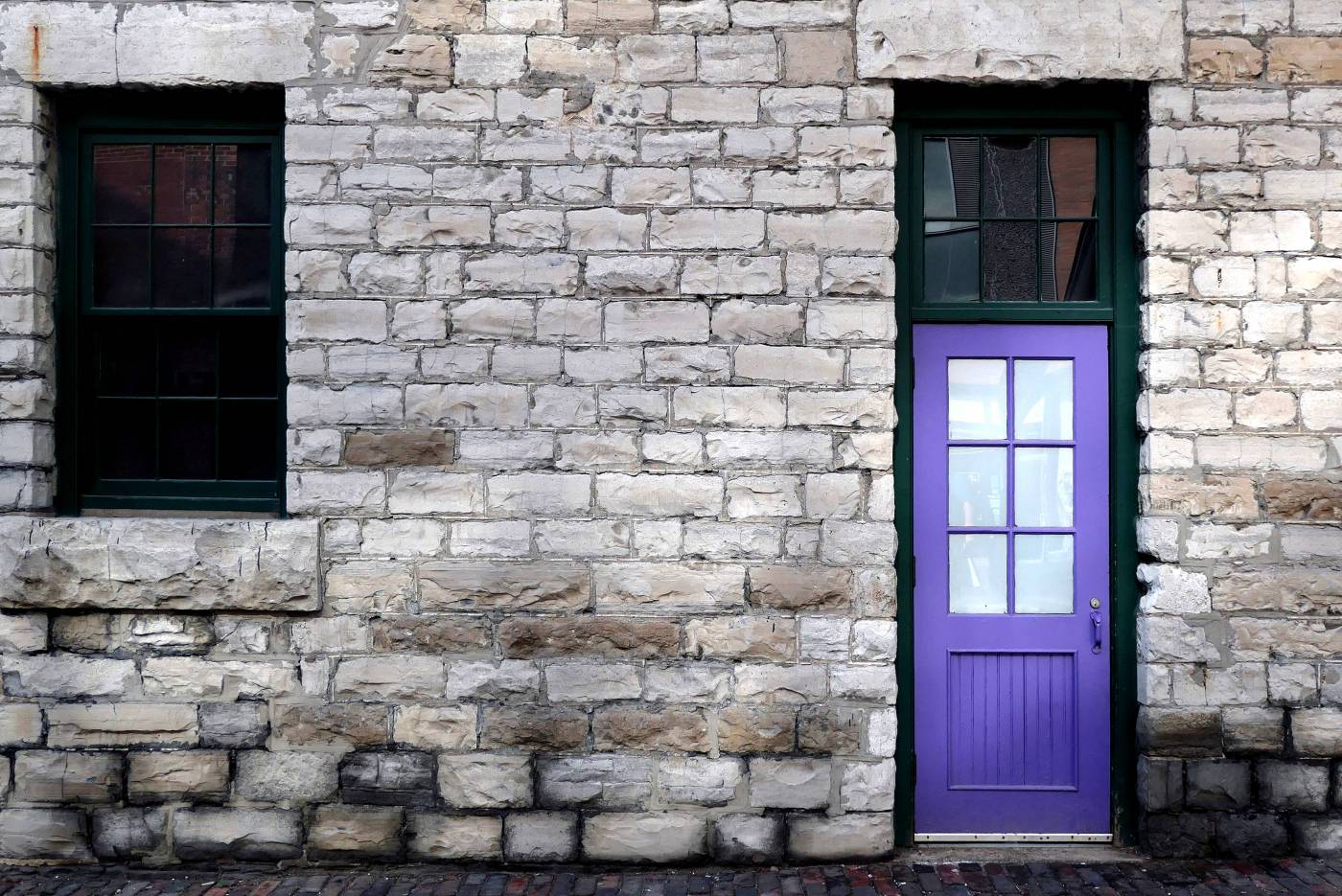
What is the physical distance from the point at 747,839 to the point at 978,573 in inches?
62.2

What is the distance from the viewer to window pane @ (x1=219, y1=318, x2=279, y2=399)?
4465 mm

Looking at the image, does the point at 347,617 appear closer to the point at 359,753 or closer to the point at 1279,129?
the point at 359,753

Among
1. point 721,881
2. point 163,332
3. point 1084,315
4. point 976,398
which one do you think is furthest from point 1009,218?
point 163,332

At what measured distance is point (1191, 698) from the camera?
4207 mm

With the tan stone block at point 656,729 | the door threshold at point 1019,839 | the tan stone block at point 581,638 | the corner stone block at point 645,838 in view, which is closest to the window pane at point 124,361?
the tan stone block at point 581,638

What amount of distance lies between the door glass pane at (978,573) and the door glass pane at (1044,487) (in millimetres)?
179

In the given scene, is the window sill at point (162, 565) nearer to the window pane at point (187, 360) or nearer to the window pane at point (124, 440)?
the window pane at point (124, 440)

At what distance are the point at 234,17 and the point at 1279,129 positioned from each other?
4576 mm

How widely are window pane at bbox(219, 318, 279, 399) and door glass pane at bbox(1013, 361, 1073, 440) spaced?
3.43m

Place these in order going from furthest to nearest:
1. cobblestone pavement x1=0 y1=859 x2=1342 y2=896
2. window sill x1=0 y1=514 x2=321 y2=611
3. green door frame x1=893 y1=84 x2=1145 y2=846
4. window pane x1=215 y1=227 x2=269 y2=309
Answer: window pane x1=215 y1=227 x2=269 y2=309, green door frame x1=893 y1=84 x2=1145 y2=846, window sill x1=0 y1=514 x2=321 y2=611, cobblestone pavement x1=0 y1=859 x2=1342 y2=896

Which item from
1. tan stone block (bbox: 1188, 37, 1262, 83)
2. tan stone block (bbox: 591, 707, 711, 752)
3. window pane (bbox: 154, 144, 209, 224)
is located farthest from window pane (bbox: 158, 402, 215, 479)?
tan stone block (bbox: 1188, 37, 1262, 83)

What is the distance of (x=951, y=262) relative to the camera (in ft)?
14.7

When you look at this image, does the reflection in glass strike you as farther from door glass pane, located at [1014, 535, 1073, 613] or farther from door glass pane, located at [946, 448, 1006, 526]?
door glass pane, located at [1014, 535, 1073, 613]

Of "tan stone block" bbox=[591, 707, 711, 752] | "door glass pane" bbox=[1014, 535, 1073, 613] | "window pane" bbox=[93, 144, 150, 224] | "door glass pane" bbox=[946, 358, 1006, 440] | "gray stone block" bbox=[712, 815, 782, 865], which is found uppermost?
"window pane" bbox=[93, 144, 150, 224]
